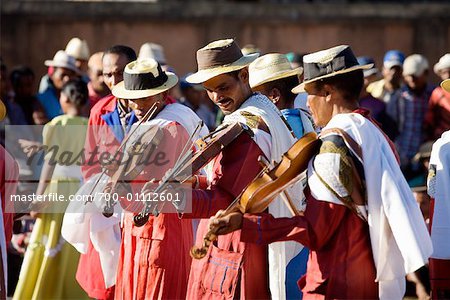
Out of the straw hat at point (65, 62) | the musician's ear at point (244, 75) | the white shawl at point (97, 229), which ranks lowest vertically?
the white shawl at point (97, 229)

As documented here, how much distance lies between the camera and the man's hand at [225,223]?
556 centimetres

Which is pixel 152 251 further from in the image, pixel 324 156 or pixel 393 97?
pixel 393 97

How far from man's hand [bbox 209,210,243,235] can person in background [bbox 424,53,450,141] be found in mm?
7783

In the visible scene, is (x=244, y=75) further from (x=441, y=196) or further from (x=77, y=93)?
(x=77, y=93)

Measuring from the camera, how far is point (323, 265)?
577 cm

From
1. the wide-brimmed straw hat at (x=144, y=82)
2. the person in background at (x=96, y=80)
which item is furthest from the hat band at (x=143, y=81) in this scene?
the person in background at (x=96, y=80)

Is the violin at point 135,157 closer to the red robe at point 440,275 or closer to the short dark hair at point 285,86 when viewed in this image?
the short dark hair at point 285,86

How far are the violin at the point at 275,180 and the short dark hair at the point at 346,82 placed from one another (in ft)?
1.06

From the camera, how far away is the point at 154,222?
743cm

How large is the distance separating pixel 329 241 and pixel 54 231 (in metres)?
4.70

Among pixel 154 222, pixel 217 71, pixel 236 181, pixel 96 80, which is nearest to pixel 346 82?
pixel 236 181

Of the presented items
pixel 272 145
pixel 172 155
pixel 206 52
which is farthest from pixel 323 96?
pixel 172 155

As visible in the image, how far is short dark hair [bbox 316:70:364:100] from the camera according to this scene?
5934 millimetres

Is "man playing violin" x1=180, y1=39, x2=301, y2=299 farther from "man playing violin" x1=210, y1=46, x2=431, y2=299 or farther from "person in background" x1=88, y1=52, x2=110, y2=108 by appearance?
"person in background" x1=88, y1=52, x2=110, y2=108
